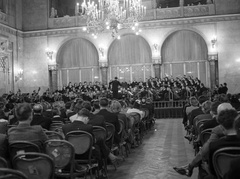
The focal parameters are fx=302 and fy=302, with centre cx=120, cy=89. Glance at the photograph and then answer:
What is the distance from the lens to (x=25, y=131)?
365 centimetres

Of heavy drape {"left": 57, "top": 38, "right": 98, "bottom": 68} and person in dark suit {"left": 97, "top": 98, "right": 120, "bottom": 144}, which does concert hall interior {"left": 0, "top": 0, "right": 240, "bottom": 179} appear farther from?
person in dark suit {"left": 97, "top": 98, "right": 120, "bottom": 144}

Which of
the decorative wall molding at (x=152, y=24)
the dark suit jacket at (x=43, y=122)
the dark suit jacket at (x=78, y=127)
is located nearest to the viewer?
the dark suit jacket at (x=78, y=127)

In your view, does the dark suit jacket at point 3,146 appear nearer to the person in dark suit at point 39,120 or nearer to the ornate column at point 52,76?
the person in dark suit at point 39,120

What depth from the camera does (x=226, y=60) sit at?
20.2 metres

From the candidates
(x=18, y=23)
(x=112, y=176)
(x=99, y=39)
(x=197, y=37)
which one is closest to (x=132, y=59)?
(x=99, y=39)

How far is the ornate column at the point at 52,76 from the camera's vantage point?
74.0 ft

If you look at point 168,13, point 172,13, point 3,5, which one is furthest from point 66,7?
point 172,13

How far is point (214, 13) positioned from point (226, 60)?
3322 millimetres

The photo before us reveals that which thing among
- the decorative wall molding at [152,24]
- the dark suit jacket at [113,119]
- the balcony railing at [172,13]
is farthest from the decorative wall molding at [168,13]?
the dark suit jacket at [113,119]

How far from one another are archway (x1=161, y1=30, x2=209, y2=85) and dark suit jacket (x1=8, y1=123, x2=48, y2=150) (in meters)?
18.7

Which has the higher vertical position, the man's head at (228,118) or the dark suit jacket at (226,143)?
the man's head at (228,118)

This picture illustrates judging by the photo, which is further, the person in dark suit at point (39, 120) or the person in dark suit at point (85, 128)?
the person in dark suit at point (39, 120)

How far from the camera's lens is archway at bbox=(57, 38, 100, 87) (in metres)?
23.0

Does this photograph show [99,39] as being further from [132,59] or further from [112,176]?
[112,176]
